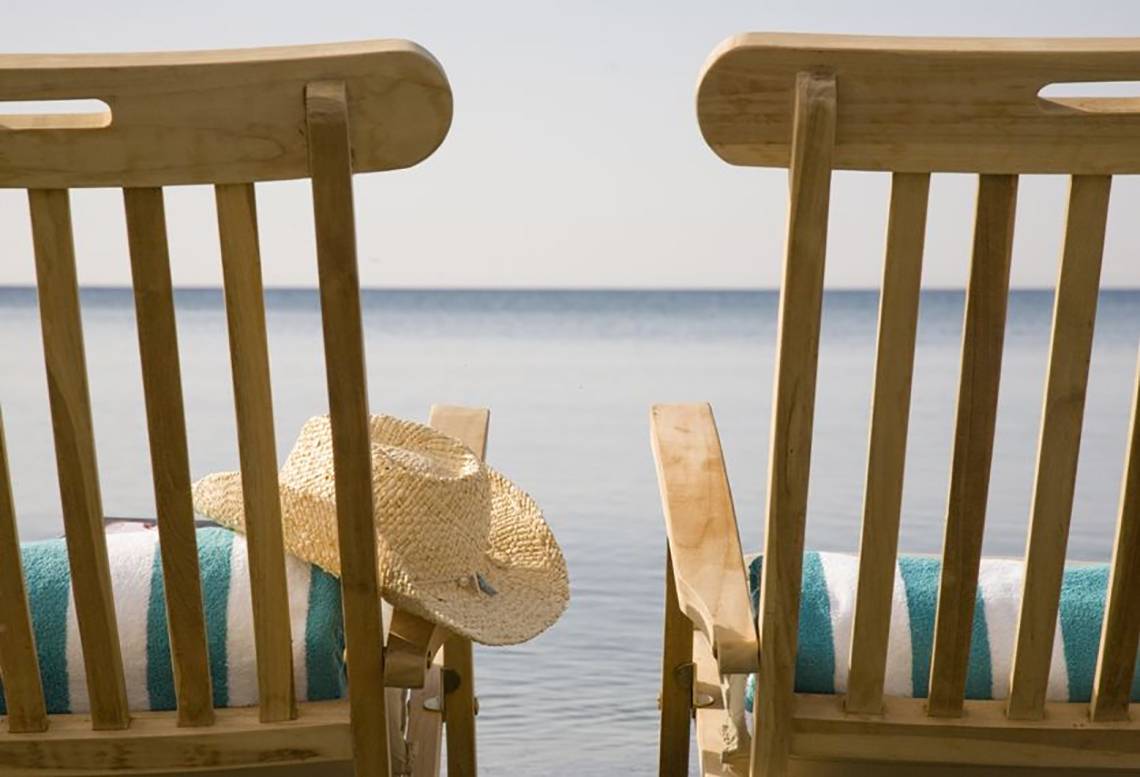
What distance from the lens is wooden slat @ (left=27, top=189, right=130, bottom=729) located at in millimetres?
1053

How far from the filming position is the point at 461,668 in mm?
1643

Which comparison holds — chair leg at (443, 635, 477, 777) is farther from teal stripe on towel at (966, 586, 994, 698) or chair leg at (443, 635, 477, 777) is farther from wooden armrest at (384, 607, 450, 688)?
teal stripe on towel at (966, 586, 994, 698)

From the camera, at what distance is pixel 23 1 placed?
20.5ft

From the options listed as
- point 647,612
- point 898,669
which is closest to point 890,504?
point 898,669

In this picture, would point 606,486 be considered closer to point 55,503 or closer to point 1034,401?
point 55,503

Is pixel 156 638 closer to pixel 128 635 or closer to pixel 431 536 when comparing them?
pixel 128 635

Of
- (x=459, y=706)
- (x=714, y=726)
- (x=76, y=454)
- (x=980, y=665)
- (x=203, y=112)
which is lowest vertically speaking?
(x=459, y=706)

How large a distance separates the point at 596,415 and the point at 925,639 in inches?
117

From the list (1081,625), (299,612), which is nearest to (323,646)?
(299,612)

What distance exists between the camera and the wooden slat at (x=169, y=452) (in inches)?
41.6

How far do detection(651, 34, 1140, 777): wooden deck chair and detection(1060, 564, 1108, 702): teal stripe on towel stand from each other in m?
0.02

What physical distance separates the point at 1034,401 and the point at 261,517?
366 cm

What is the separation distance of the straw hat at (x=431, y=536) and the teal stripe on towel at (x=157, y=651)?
0.12m

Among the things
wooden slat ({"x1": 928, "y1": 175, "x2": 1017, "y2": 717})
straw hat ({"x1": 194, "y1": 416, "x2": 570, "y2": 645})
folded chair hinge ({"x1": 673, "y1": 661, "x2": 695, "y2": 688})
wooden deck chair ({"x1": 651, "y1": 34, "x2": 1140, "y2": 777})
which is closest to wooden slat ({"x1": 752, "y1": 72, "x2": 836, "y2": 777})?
wooden deck chair ({"x1": 651, "y1": 34, "x2": 1140, "y2": 777})
